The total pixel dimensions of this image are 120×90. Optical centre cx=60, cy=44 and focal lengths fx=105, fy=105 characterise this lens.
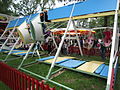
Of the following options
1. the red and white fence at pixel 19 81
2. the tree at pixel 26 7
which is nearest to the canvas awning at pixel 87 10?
the red and white fence at pixel 19 81

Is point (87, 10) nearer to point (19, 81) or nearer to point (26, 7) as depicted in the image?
point (19, 81)

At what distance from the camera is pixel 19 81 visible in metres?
3.36

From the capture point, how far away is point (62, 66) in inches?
244

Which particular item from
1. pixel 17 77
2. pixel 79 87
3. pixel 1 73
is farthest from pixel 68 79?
pixel 1 73

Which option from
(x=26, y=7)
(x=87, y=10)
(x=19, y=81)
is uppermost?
(x=26, y=7)

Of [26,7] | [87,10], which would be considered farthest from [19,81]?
[26,7]

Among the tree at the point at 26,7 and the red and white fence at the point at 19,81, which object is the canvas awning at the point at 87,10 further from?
the tree at the point at 26,7

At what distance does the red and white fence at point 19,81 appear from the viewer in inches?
103

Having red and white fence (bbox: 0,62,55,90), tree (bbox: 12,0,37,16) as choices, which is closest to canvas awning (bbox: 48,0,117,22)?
red and white fence (bbox: 0,62,55,90)

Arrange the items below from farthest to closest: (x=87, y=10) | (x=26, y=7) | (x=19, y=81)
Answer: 1. (x=26, y=7)
2. (x=87, y=10)
3. (x=19, y=81)

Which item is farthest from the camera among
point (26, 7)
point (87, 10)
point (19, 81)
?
point (26, 7)

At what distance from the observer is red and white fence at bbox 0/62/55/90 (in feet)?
8.59

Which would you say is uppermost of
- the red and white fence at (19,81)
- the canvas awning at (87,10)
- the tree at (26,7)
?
the tree at (26,7)

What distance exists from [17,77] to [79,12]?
3.76 m
